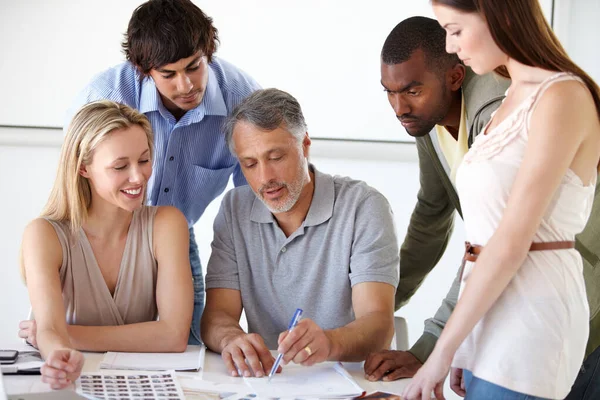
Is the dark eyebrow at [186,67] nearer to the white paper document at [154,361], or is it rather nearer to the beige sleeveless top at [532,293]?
the white paper document at [154,361]

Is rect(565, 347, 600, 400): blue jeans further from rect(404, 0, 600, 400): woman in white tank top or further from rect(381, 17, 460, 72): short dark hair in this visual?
rect(381, 17, 460, 72): short dark hair

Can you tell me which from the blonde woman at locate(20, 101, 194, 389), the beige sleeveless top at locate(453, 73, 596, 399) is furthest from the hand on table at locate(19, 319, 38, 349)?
the beige sleeveless top at locate(453, 73, 596, 399)

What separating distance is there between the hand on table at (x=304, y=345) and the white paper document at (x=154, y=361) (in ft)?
0.65

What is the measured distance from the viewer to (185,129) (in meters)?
2.26

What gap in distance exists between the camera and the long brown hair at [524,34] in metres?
1.17

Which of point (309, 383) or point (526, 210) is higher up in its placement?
point (526, 210)

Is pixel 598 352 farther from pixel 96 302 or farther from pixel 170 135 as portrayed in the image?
pixel 170 135

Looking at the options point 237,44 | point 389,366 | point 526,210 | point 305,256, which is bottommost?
point 389,366

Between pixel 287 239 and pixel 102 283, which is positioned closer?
pixel 102 283

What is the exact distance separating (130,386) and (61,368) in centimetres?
13

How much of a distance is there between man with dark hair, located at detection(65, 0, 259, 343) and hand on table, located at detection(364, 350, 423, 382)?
789mm

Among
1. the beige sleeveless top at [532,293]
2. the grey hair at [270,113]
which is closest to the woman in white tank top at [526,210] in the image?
the beige sleeveless top at [532,293]

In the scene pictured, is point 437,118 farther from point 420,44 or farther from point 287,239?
point 287,239

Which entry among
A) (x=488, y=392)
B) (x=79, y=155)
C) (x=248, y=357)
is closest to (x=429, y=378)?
(x=488, y=392)
